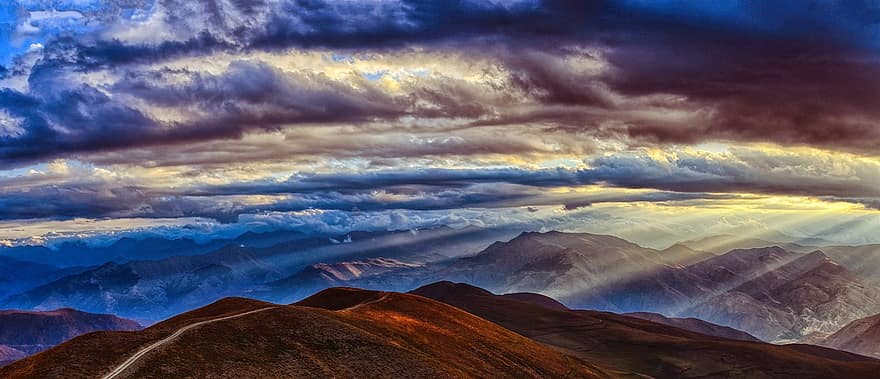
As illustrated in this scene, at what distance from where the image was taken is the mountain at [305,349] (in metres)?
109

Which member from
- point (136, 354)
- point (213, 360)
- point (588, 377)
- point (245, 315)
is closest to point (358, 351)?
point (245, 315)

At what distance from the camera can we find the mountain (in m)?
109

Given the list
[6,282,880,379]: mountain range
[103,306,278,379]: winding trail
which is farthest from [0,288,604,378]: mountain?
[103,306,278,379]: winding trail

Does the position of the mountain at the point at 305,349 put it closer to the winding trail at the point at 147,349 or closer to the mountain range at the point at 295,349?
the mountain range at the point at 295,349

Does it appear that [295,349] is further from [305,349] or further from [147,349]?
[147,349]

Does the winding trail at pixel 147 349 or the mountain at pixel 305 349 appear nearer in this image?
the winding trail at pixel 147 349

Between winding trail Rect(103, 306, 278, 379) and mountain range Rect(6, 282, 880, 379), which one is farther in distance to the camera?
mountain range Rect(6, 282, 880, 379)

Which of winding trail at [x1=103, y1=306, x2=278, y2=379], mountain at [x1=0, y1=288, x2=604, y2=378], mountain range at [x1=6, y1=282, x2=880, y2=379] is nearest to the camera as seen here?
winding trail at [x1=103, y1=306, x2=278, y2=379]

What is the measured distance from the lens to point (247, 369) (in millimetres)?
115750

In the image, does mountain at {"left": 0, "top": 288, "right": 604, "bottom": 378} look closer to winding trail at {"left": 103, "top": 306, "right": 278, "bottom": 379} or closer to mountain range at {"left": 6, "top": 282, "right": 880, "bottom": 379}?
mountain range at {"left": 6, "top": 282, "right": 880, "bottom": 379}

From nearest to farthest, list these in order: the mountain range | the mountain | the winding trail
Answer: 1. the winding trail
2. the mountain range
3. the mountain

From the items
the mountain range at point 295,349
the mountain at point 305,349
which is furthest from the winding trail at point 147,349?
the mountain at point 305,349

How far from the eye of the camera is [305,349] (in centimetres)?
13038

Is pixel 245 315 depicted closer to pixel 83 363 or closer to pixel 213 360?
pixel 213 360
